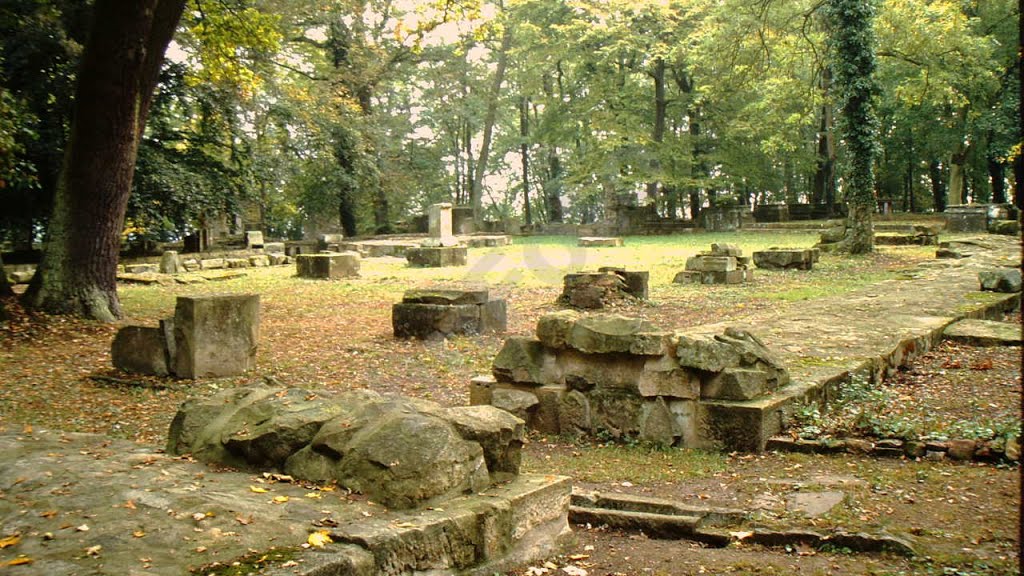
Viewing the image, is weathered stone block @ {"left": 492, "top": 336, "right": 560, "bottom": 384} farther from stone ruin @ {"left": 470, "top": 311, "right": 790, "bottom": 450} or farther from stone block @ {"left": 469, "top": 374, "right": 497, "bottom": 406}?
stone block @ {"left": 469, "top": 374, "right": 497, "bottom": 406}

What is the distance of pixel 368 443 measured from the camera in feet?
12.5

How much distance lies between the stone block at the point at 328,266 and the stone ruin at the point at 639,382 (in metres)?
14.9

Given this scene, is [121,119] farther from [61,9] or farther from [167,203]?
[167,203]

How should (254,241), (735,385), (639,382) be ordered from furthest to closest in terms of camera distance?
(254,241) < (639,382) < (735,385)

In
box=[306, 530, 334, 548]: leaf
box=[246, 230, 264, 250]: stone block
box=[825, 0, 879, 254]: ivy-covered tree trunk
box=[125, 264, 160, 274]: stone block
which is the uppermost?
box=[825, 0, 879, 254]: ivy-covered tree trunk

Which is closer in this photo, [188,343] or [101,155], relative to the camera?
[188,343]

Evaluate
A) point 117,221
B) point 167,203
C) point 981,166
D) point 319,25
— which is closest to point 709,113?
point 981,166

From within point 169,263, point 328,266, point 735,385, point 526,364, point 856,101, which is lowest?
point 735,385

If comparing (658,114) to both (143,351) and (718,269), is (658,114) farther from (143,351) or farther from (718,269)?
(143,351)

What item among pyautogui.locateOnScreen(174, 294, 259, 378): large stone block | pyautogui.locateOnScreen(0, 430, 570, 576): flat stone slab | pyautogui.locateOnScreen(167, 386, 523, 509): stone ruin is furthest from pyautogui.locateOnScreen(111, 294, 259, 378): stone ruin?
pyautogui.locateOnScreen(0, 430, 570, 576): flat stone slab

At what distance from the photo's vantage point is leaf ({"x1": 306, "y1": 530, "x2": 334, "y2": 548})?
3055 mm

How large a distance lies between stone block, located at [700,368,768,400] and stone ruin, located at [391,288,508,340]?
5782 mm

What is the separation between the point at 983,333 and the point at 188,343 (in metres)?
9.09

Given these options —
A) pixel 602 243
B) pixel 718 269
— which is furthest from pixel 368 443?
pixel 602 243
